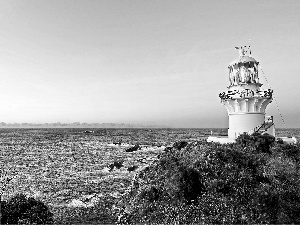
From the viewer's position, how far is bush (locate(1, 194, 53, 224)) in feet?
37.3

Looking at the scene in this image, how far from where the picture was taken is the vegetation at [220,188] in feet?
39.7

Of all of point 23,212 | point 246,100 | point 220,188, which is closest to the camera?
point 23,212

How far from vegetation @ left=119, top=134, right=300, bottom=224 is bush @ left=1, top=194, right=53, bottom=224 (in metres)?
4.41

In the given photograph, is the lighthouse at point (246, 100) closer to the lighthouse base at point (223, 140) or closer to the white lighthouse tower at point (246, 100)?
the white lighthouse tower at point (246, 100)

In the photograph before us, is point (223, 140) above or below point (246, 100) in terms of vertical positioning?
below

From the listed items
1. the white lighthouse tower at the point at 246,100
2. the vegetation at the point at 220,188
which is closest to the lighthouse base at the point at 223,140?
the white lighthouse tower at the point at 246,100

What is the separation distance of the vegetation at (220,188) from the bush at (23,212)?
4.41 m

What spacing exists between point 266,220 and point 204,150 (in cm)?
606

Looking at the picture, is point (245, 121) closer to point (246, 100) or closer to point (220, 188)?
point (246, 100)

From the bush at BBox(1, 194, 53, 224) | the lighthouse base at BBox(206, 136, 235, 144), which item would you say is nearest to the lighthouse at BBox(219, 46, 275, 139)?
the lighthouse base at BBox(206, 136, 235, 144)

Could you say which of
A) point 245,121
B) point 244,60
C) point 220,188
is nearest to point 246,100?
point 245,121

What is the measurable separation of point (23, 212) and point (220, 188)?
10.6 m

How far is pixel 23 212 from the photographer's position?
11922 mm

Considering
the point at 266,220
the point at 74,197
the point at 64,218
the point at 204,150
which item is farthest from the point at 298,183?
the point at 74,197
